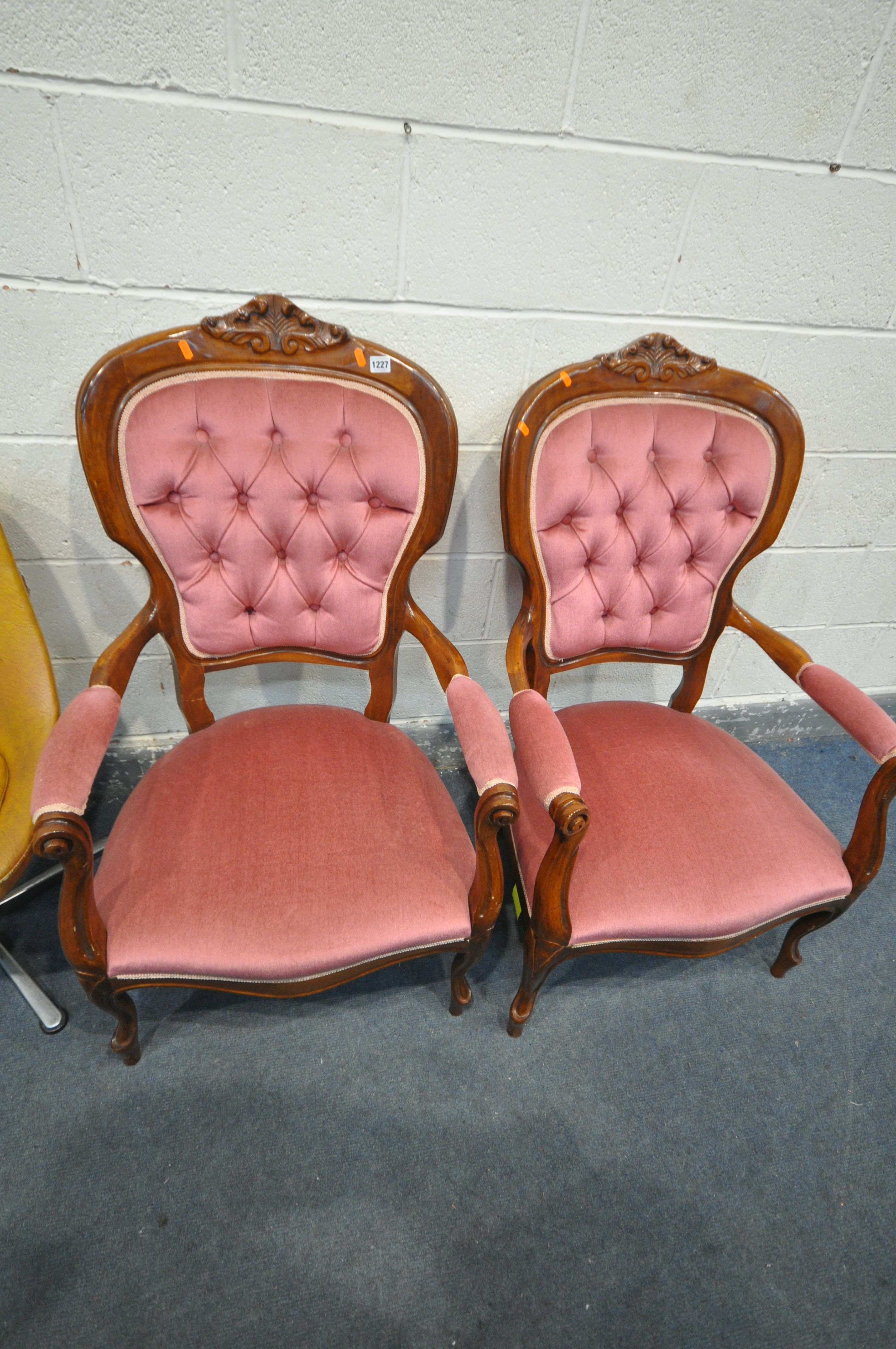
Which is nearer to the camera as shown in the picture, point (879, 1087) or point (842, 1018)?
point (879, 1087)

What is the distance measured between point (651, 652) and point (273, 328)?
88 centimetres

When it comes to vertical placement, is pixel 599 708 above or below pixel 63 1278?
above

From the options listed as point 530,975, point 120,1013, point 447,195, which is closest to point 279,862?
point 120,1013

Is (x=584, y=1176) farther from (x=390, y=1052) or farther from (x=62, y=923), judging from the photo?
(x=62, y=923)

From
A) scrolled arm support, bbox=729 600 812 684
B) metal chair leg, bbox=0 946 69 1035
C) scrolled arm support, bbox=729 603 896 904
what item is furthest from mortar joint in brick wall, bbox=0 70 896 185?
metal chair leg, bbox=0 946 69 1035

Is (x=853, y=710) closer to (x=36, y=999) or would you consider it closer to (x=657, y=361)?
(x=657, y=361)

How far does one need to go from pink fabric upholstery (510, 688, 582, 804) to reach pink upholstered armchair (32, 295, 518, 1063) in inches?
2.1

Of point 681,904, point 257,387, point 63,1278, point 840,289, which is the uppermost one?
point 840,289

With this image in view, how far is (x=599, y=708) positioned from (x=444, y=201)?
92 cm

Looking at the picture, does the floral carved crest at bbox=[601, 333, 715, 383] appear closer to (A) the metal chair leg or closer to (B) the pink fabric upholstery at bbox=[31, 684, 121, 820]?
(B) the pink fabric upholstery at bbox=[31, 684, 121, 820]

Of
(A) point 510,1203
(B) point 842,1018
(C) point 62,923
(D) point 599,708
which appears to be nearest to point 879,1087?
(B) point 842,1018

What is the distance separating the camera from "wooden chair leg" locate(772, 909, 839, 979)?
1146mm

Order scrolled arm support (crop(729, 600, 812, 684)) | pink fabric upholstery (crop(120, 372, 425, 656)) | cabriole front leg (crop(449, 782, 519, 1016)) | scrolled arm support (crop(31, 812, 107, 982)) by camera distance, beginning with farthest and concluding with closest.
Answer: scrolled arm support (crop(729, 600, 812, 684)) → pink fabric upholstery (crop(120, 372, 425, 656)) → cabriole front leg (crop(449, 782, 519, 1016)) → scrolled arm support (crop(31, 812, 107, 982))

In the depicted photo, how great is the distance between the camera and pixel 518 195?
103 cm
